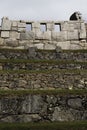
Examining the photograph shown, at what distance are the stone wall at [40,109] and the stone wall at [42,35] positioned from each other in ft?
26.6

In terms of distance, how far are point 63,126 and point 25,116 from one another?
1293mm

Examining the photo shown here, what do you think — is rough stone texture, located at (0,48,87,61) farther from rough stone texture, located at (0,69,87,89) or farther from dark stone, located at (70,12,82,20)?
rough stone texture, located at (0,69,87,89)

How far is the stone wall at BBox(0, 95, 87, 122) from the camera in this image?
1056 centimetres

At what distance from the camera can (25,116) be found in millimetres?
10508

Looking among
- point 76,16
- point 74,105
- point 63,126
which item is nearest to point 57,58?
point 76,16

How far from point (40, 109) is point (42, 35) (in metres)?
8.95

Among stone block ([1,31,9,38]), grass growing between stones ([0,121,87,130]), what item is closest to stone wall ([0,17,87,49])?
stone block ([1,31,9,38])

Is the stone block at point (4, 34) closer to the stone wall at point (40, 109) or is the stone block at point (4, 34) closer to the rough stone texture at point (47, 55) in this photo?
the rough stone texture at point (47, 55)

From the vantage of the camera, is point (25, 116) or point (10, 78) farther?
point (10, 78)

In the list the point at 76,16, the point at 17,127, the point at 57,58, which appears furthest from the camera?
the point at 76,16

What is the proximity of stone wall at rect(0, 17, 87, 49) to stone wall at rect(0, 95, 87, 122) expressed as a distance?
8100 mm

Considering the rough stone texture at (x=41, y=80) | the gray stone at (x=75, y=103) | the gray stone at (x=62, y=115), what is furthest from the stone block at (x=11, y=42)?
the gray stone at (x=62, y=115)

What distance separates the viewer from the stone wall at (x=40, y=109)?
10562 mm

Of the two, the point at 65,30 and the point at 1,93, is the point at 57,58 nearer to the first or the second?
the point at 65,30
